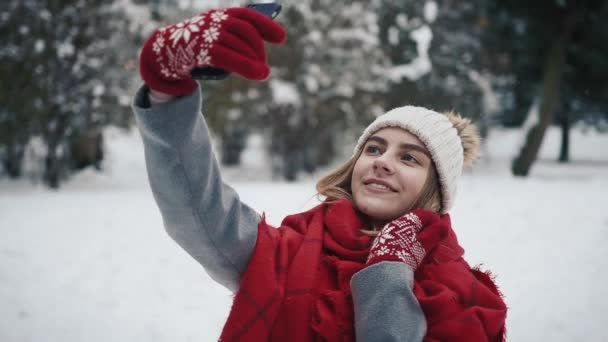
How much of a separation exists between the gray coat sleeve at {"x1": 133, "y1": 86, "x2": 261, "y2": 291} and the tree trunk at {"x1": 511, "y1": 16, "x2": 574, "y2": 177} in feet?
38.1

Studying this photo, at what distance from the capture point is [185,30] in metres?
1.02

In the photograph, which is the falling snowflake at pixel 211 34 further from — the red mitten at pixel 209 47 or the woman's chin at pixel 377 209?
the woman's chin at pixel 377 209

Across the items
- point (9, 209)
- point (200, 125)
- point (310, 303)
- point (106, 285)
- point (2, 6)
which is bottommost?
point (9, 209)

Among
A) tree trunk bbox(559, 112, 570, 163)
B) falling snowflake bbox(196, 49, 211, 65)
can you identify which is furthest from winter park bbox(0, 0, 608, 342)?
tree trunk bbox(559, 112, 570, 163)

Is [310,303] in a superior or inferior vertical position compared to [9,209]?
superior

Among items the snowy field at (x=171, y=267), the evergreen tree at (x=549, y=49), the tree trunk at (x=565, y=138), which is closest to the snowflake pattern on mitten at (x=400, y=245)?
the snowy field at (x=171, y=267)

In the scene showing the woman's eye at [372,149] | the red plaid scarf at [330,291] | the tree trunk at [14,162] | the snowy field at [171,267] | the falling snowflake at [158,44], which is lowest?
the tree trunk at [14,162]

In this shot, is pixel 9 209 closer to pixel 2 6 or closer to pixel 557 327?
pixel 2 6

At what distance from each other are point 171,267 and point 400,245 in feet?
13.9

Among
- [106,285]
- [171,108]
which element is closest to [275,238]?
[171,108]

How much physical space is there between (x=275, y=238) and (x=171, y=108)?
0.67 m

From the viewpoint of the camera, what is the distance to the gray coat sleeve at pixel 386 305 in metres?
1.26

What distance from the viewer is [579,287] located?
14.6 feet

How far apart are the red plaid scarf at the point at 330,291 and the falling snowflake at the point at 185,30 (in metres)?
0.74
